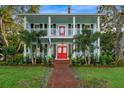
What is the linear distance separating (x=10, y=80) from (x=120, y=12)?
2101 centimetres

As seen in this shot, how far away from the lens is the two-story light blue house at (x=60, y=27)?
33000mm

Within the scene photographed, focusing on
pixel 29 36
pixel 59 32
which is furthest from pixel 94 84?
pixel 59 32

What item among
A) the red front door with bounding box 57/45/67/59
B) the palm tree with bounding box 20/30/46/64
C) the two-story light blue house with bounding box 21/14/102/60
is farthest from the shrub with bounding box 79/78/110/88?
the red front door with bounding box 57/45/67/59

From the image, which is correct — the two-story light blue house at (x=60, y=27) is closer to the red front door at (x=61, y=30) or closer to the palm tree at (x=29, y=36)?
the red front door at (x=61, y=30)

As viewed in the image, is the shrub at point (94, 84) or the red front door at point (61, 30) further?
the red front door at point (61, 30)

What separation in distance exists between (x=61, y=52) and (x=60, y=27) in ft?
8.98

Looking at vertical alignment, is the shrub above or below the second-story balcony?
below

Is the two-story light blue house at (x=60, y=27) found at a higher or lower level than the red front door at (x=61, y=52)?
higher

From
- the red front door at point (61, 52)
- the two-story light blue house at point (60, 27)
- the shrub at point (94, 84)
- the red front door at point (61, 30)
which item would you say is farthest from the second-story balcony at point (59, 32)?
the shrub at point (94, 84)

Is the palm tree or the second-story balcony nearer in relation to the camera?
the palm tree

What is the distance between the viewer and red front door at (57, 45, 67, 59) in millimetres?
35344

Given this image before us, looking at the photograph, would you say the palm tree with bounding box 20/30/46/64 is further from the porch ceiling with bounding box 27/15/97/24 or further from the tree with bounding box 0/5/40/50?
the tree with bounding box 0/5/40/50
